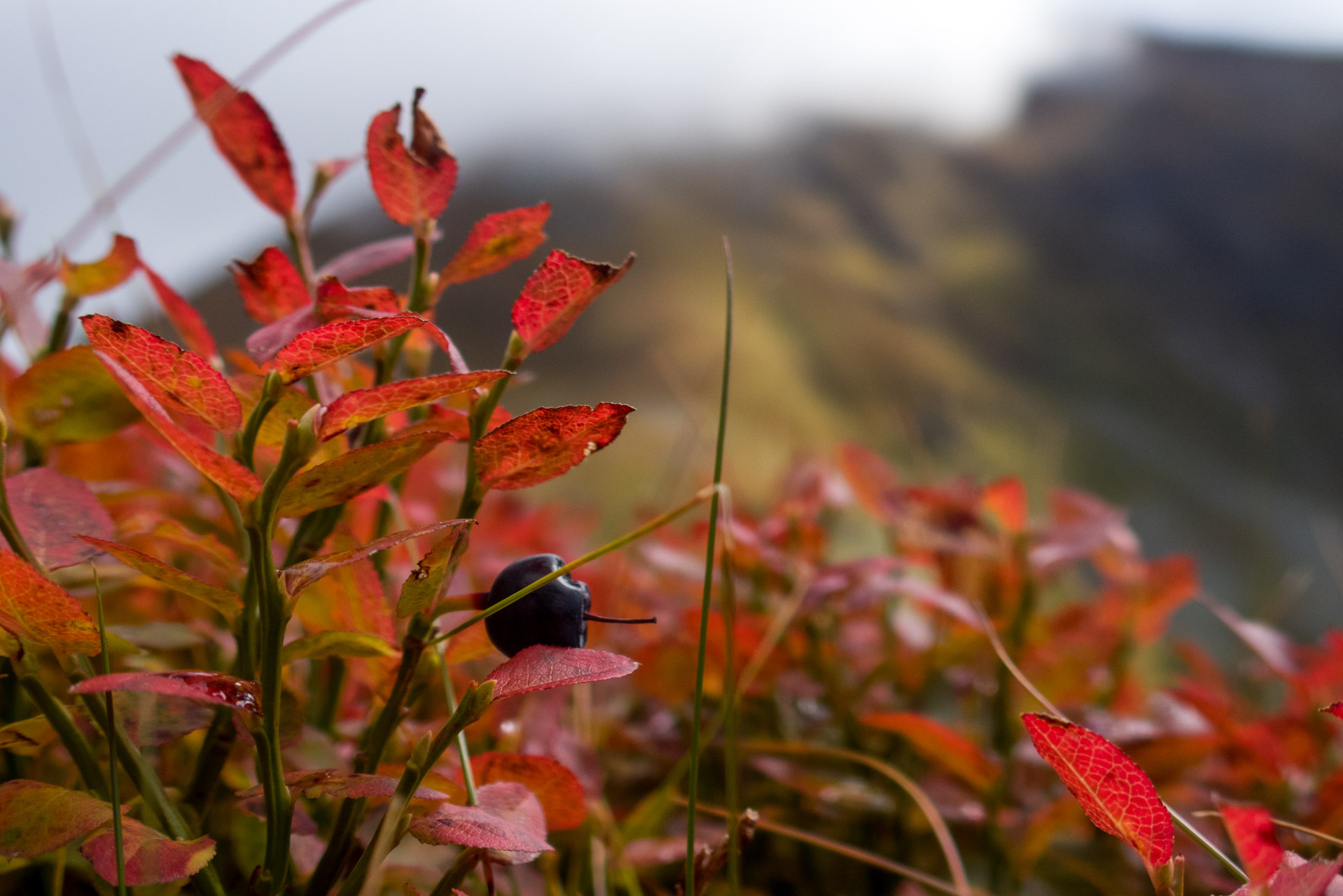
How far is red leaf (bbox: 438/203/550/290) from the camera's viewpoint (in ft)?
1.10

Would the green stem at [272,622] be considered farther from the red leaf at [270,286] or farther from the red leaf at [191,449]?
the red leaf at [270,286]

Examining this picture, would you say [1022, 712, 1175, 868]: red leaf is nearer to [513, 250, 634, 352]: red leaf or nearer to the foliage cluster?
the foliage cluster

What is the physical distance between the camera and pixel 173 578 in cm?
25

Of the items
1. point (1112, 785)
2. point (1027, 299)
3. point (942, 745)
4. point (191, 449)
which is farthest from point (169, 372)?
point (1027, 299)

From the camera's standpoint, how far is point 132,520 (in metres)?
0.41

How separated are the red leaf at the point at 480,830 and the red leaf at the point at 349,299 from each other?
15 cm

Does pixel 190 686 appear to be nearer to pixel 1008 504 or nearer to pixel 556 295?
pixel 556 295

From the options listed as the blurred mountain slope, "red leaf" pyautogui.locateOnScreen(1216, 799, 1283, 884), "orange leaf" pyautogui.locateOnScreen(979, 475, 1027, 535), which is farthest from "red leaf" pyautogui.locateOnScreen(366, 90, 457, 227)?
the blurred mountain slope

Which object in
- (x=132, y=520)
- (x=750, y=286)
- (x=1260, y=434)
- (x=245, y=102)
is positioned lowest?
(x=1260, y=434)

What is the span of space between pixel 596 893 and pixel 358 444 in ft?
0.84

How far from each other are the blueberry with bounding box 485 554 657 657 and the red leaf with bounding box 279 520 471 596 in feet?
0.16

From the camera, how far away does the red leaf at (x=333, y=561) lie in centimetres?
22

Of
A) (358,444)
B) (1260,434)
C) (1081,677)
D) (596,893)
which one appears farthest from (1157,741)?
(1260,434)

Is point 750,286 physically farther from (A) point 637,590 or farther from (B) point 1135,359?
(A) point 637,590
